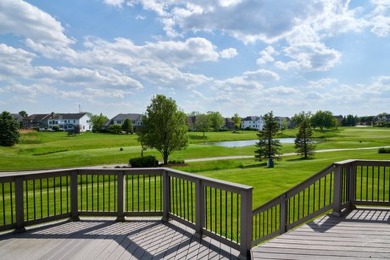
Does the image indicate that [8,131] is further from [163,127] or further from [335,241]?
[335,241]

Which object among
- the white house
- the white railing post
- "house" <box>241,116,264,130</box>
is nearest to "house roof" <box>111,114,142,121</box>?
the white house

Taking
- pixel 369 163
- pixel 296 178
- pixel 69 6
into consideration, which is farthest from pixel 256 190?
pixel 69 6

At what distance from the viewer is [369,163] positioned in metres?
6.30

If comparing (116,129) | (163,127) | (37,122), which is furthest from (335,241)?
(37,122)

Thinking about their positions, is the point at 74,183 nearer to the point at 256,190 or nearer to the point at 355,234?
the point at 355,234

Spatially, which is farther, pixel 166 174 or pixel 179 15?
pixel 179 15

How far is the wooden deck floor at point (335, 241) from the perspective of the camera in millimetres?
4133

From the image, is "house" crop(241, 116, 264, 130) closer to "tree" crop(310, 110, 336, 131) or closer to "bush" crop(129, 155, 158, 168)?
"tree" crop(310, 110, 336, 131)

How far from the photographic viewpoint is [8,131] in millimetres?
47781

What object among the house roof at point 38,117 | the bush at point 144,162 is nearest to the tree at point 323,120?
the bush at point 144,162

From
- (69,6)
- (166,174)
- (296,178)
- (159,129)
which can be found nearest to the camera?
(166,174)

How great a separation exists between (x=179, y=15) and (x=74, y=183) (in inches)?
463

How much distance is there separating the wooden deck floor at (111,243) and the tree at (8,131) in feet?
167

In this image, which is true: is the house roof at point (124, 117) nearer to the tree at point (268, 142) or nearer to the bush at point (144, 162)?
the tree at point (268, 142)
